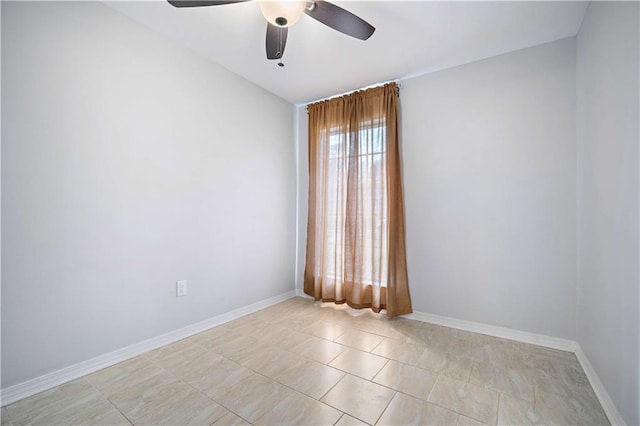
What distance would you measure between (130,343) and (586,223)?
3296mm

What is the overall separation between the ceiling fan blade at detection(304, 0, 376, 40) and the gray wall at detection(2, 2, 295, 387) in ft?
4.43

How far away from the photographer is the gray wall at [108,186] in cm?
159

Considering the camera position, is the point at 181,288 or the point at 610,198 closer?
the point at 610,198

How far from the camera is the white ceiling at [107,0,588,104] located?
1.92 metres

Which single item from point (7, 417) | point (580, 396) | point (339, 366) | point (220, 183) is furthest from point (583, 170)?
point (7, 417)

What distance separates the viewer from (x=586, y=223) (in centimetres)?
192

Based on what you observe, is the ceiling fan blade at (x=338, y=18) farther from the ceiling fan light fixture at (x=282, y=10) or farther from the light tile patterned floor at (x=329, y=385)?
the light tile patterned floor at (x=329, y=385)

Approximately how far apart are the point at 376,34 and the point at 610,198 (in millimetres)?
1855

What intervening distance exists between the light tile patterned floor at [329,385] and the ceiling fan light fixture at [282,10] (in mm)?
2149

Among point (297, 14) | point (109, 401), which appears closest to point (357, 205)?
point (297, 14)

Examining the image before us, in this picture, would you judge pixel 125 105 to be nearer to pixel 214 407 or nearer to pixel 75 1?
pixel 75 1

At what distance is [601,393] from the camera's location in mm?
1551

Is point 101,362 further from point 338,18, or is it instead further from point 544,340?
point 544,340

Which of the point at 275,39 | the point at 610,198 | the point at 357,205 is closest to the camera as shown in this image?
the point at 610,198
